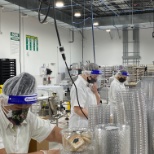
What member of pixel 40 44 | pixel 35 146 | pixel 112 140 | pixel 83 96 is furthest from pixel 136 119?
pixel 40 44

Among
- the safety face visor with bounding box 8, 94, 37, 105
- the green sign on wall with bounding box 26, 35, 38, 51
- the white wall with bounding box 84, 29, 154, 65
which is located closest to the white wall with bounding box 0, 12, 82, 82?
the green sign on wall with bounding box 26, 35, 38, 51

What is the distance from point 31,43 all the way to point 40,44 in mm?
680

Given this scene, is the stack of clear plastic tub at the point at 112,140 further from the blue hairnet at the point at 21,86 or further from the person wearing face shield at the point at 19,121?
the blue hairnet at the point at 21,86

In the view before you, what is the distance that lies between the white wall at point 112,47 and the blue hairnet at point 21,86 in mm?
9701

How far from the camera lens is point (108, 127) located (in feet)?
3.07

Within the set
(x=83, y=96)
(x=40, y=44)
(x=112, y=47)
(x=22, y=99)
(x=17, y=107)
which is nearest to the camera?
(x=22, y=99)

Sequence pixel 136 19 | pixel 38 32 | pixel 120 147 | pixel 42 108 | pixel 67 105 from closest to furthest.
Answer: pixel 120 147, pixel 42 108, pixel 67 105, pixel 38 32, pixel 136 19

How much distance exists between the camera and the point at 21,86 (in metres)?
1.54

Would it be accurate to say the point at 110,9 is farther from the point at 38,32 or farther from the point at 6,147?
the point at 6,147

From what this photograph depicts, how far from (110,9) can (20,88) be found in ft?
27.4

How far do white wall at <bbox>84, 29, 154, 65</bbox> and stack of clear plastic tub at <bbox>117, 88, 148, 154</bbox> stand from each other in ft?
33.3

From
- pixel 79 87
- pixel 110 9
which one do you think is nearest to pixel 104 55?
pixel 110 9

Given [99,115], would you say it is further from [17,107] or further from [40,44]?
[40,44]

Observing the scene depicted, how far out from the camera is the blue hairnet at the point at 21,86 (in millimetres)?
1531
